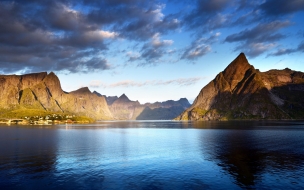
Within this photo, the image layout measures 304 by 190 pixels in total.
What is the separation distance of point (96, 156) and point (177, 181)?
113ft

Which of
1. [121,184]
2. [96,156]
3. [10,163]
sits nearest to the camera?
[121,184]

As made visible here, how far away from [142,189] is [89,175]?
14453 mm

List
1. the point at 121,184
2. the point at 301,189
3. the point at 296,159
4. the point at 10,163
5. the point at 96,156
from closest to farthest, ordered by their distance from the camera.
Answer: the point at 301,189 < the point at 121,184 < the point at 10,163 < the point at 296,159 < the point at 96,156

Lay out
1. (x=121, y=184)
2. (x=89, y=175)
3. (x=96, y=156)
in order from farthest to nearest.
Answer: (x=96, y=156) → (x=89, y=175) → (x=121, y=184)

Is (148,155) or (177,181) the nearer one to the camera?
(177,181)

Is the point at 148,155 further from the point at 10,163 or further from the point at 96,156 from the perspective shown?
the point at 10,163

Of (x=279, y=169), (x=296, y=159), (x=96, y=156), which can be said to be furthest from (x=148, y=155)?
(x=296, y=159)

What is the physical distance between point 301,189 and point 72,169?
46.2 meters

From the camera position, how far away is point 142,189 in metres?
41.1

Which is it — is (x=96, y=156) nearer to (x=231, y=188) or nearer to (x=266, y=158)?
(x=231, y=188)

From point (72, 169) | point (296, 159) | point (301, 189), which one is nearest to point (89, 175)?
point (72, 169)

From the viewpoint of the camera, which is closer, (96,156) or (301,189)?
(301,189)

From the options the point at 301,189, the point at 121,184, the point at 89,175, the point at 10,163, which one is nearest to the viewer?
the point at 301,189

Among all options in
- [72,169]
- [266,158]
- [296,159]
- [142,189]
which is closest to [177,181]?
[142,189]
